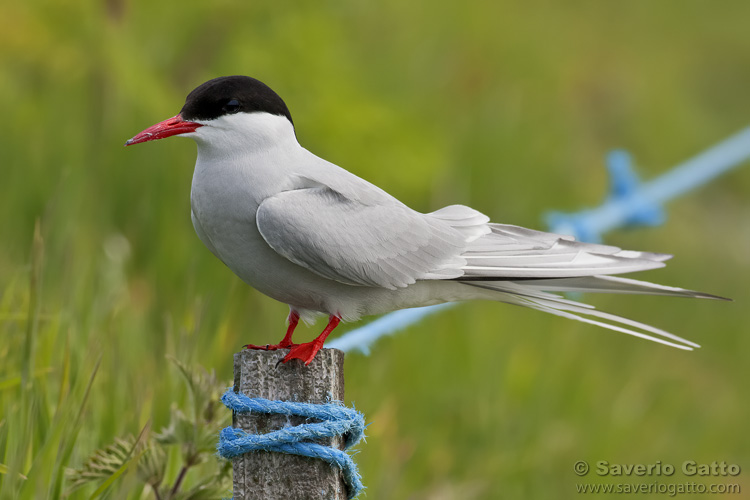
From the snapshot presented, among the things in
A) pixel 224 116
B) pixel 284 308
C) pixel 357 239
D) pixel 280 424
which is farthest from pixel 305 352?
pixel 284 308

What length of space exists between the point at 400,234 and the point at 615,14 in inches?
317

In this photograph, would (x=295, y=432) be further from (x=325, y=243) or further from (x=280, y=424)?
(x=325, y=243)

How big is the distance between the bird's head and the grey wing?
147mm

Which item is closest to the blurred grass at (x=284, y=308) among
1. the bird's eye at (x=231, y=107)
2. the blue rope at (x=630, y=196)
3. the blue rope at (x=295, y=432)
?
the blue rope at (x=295, y=432)

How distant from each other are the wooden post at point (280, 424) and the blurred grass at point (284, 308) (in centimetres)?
25

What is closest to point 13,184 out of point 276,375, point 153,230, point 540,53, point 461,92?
point 153,230

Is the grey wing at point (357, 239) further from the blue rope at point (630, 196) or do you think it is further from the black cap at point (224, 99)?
the blue rope at point (630, 196)

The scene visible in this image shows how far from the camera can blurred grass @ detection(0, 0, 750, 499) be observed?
2.50 metres

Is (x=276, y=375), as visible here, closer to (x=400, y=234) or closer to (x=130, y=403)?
(x=400, y=234)

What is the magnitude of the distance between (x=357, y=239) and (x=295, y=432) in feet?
1.35

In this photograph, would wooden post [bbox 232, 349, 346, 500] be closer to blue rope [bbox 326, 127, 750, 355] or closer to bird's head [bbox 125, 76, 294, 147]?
bird's head [bbox 125, 76, 294, 147]

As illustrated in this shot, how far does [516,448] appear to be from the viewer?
3783 millimetres

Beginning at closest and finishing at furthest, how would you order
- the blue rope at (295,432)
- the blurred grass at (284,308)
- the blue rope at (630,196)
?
the blue rope at (295,432) → the blurred grass at (284,308) → the blue rope at (630,196)

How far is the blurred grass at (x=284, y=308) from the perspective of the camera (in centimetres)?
250
